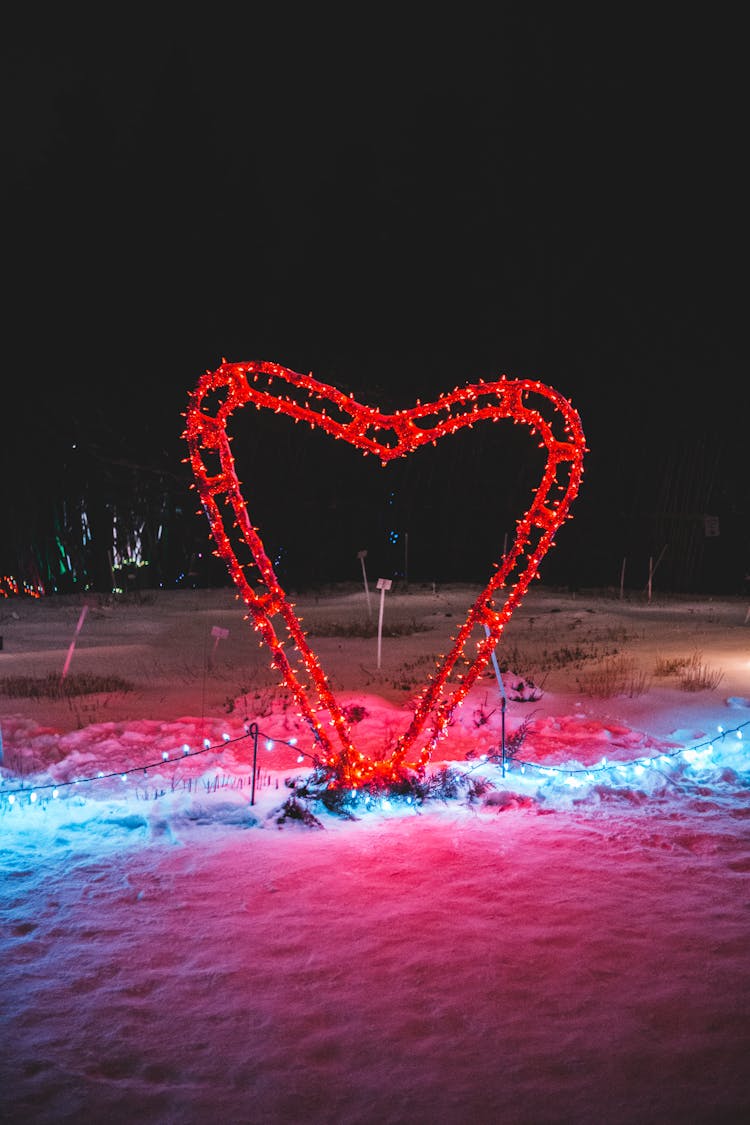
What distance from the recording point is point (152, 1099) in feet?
9.51

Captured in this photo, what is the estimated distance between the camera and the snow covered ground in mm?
2977

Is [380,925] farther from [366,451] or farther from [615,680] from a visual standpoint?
[615,680]

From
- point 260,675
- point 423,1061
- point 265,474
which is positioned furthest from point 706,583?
point 423,1061

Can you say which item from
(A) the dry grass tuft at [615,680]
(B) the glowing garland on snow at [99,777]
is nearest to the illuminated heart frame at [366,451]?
(B) the glowing garland on snow at [99,777]

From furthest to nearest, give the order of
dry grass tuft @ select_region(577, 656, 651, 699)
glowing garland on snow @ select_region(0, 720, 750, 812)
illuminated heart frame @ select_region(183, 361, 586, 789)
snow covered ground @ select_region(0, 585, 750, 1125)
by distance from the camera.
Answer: dry grass tuft @ select_region(577, 656, 651, 699)
glowing garland on snow @ select_region(0, 720, 750, 812)
illuminated heart frame @ select_region(183, 361, 586, 789)
snow covered ground @ select_region(0, 585, 750, 1125)

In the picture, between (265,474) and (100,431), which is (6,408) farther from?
(265,474)

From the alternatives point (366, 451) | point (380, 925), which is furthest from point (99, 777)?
point (366, 451)

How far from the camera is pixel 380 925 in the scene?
159 inches

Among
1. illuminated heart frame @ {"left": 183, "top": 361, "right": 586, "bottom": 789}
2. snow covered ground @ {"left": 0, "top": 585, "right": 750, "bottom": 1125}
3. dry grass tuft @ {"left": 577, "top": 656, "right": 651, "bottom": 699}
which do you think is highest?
illuminated heart frame @ {"left": 183, "top": 361, "right": 586, "bottom": 789}

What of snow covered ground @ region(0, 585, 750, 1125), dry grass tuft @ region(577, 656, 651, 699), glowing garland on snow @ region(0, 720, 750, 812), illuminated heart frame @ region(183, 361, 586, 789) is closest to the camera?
snow covered ground @ region(0, 585, 750, 1125)

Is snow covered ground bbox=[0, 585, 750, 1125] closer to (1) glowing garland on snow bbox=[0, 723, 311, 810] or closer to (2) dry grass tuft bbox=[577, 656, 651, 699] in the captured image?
(1) glowing garland on snow bbox=[0, 723, 311, 810]

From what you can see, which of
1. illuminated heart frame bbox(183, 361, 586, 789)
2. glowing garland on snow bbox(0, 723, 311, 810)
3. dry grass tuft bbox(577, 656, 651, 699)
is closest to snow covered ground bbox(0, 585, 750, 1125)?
glowing garland on snow bbox(0, 723, 311, 810)

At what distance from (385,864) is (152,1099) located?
1.96m

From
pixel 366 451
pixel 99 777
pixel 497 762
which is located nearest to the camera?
pixel 366 451
